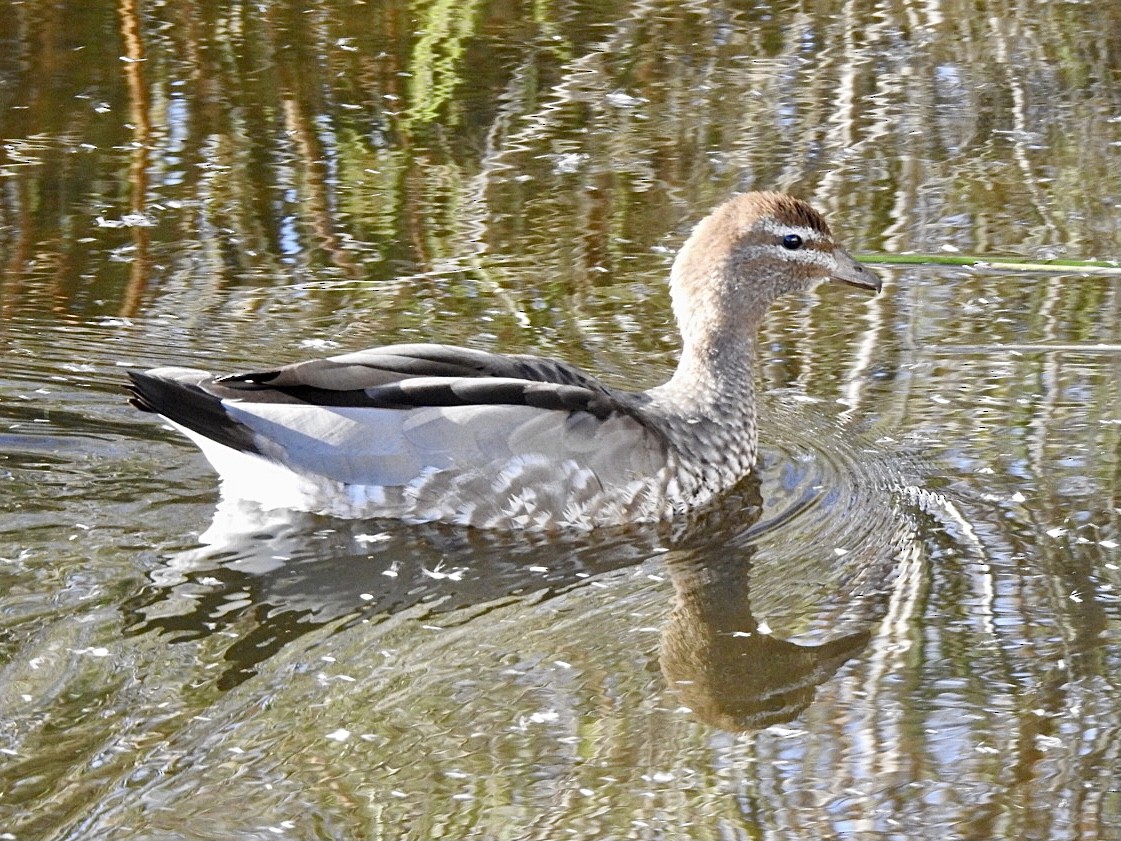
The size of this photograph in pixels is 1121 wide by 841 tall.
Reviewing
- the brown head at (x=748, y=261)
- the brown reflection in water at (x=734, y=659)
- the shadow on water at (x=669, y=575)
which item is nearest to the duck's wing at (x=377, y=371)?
the shadow on water at (x=669, y=575)

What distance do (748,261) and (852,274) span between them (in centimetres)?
46

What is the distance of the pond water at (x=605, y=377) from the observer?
5227 millimetres

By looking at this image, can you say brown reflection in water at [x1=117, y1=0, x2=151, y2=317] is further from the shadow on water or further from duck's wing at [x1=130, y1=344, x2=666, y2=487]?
the shadow on water

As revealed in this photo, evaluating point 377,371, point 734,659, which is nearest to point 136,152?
point 377,371

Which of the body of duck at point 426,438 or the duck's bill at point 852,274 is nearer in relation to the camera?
the body of duck at point 426,438

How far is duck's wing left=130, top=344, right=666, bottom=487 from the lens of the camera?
6.96 meters

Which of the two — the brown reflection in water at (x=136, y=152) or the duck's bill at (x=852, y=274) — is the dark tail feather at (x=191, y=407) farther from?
the duck's bill at (x=852, y=274)

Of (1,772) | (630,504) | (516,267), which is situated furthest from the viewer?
(516,267)

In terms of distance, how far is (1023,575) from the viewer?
6523 mm

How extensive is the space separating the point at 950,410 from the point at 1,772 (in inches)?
173

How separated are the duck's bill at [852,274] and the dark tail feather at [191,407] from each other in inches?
103

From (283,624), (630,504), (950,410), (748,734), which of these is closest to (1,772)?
(283,624)

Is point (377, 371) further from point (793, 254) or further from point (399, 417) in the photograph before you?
point (793, 254)

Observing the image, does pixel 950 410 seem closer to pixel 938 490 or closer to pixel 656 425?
pixel 938 490
